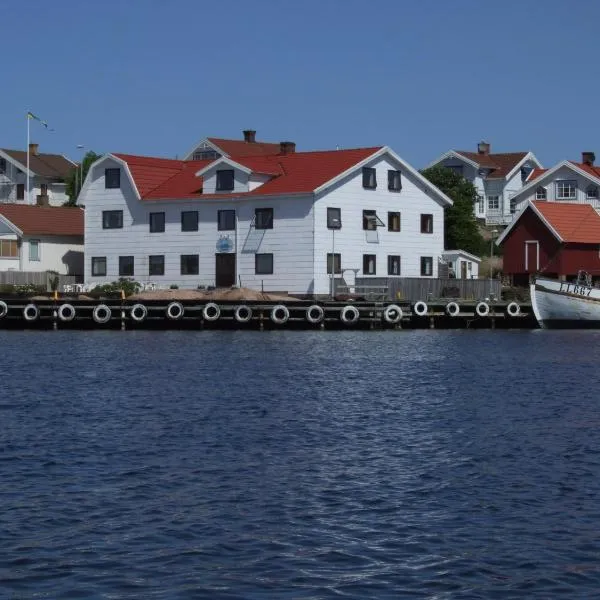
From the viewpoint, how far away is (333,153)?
83.6 metres

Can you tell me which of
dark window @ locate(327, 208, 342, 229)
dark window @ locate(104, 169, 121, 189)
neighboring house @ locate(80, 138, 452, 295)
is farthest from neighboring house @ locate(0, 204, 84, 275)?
dark window @ locate(327, 208, 342, 229)

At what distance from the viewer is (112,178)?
8688 cm

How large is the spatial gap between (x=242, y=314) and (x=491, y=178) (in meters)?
70.3

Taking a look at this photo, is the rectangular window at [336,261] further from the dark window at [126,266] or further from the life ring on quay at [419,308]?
the dark window at [126,266]

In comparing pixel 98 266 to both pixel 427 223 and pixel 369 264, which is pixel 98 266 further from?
pixel 427 223

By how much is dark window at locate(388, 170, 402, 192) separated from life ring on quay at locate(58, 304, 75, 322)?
74.0 feet

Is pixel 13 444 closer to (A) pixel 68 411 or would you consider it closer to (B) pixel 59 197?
(A) pixel 68 411

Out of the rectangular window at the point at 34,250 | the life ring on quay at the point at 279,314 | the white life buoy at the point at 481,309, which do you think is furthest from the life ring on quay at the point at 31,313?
the white life buoy at the point at 481,309

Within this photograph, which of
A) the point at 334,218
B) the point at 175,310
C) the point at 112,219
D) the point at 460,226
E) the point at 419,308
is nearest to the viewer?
the point at 175,310

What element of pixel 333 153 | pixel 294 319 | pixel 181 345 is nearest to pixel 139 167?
pixel 333 153

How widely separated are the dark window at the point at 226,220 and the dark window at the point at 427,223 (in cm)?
1267

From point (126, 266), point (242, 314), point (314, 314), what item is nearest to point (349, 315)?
point (314, 314)

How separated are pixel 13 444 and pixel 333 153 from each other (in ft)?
189

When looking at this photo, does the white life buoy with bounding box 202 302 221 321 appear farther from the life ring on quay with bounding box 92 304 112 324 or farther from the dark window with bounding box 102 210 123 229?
the dark window with bounding box 102 210 123 229
